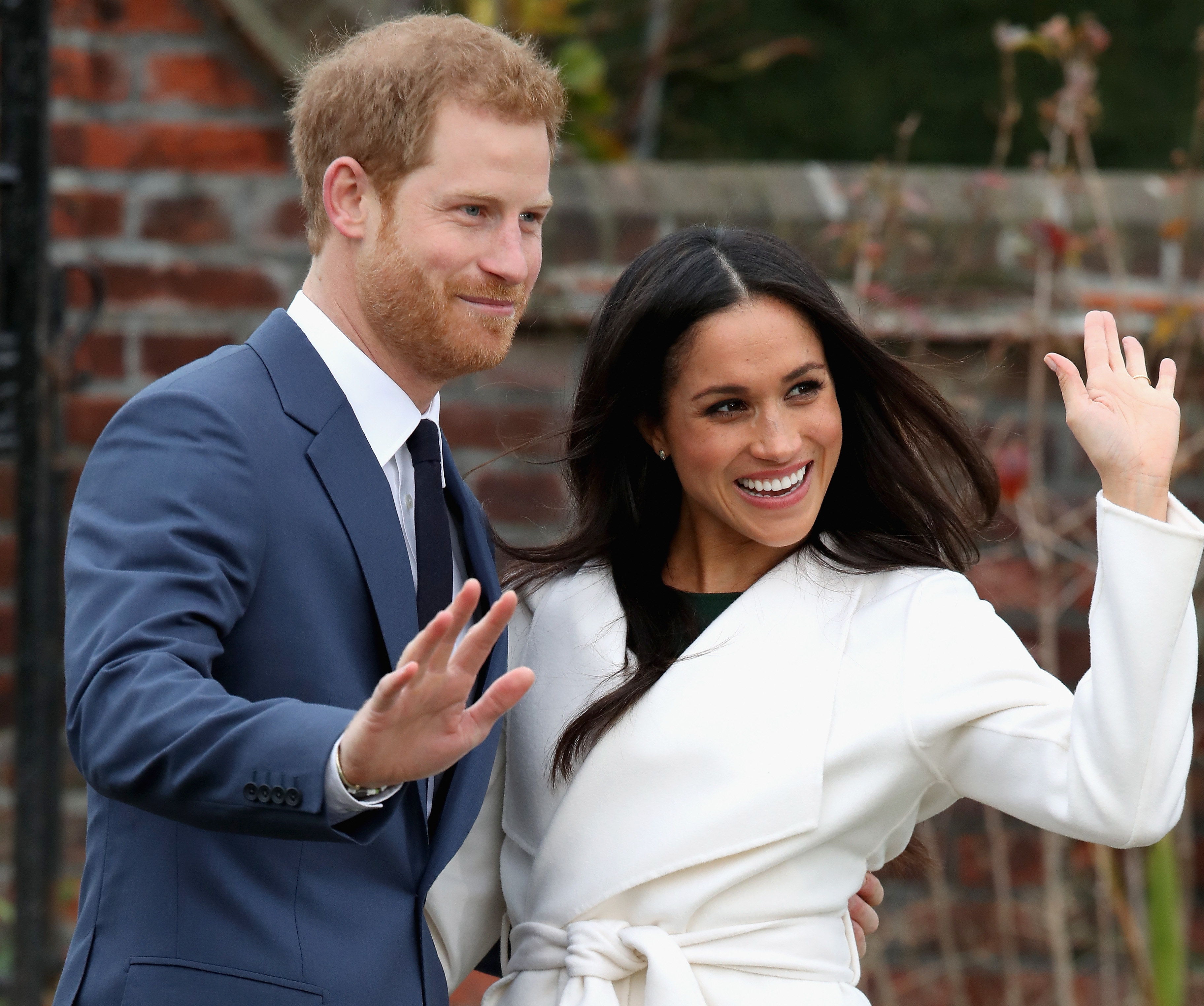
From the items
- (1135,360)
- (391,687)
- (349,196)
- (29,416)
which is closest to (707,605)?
(1135,360)

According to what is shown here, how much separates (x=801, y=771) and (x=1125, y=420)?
0.64m

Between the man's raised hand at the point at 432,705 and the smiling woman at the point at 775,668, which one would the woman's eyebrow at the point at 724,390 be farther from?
the man's raised hand at the point at 432,705

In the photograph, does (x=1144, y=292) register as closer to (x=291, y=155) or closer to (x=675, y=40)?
(x=675, y=40)

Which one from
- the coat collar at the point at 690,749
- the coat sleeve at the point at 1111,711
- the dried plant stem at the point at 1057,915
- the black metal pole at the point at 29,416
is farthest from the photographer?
the dried plant stem at the point at 1057,915

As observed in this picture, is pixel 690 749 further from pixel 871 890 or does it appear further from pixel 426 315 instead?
pixel 426 315

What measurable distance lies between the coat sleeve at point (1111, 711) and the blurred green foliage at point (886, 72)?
274 centimetres

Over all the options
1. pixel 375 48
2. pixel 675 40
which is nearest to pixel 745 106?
pixel 675 40

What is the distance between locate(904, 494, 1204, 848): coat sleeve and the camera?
1846 mm

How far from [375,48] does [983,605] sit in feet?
3.83

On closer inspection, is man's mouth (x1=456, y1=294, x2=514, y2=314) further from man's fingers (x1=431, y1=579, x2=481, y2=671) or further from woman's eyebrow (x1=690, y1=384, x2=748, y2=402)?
man's fingers (x1=431, y1=579, x2=481, y2=671)

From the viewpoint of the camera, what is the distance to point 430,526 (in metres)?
2.06

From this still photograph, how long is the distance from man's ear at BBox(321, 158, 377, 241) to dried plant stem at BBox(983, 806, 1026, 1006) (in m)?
2.30

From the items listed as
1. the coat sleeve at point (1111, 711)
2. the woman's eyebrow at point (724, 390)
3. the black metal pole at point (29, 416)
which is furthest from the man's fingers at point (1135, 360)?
the black metal pole at point (29, 416)

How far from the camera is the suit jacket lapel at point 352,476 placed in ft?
6.27
